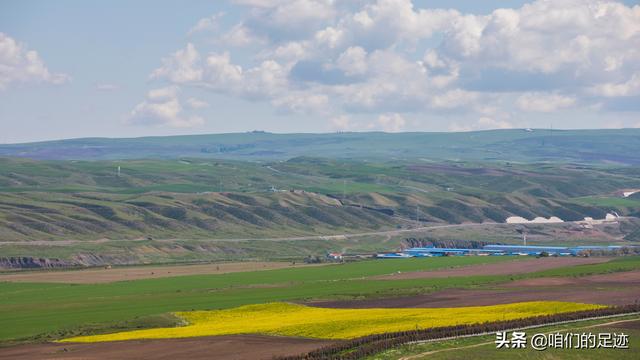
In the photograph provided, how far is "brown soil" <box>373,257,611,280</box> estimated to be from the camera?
137m

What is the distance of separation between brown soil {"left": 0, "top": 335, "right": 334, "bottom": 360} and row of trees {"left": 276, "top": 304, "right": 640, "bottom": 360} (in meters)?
3.08

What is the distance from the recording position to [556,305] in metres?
85.4

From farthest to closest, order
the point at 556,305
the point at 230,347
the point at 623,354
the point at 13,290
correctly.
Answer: the point at 13,290 < the point at 556,305 < the point at 230,347 < the point at 623,354

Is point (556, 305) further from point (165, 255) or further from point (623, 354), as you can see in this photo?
point (165, 255)

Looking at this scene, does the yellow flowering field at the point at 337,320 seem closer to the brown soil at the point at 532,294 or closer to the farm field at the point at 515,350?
the brown soil at the point at 532,294

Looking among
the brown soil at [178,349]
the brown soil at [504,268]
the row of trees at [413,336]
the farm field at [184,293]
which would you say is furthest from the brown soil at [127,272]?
the row of trees at [413,336]

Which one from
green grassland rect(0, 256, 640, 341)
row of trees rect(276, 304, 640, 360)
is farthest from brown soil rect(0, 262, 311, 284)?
row of trees rect(276, 304, 640, 360)

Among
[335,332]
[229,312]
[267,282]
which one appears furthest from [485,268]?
[335,332]

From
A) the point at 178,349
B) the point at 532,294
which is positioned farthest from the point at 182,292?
the point at 178,349

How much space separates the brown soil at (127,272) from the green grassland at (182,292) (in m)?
6.32

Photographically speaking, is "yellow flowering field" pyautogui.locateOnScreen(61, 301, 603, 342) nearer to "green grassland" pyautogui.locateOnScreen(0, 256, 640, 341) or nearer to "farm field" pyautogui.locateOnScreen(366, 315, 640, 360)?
"green grassland" pyautogui.locateOnScreen(0, 256, 640, 341)

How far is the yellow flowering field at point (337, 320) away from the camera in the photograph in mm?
78812

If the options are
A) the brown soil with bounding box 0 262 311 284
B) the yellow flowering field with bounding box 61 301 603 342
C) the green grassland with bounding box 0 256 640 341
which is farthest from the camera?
the brown soil with bounding box 0 262 311 284

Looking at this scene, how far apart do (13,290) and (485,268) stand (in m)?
59.9
